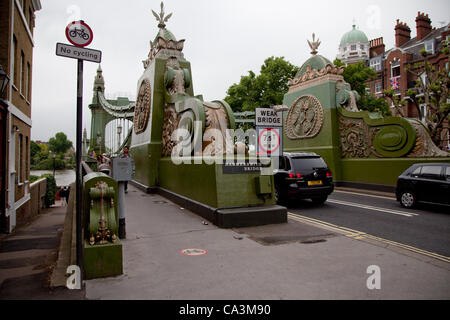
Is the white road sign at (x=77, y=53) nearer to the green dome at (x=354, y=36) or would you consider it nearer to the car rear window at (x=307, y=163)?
the car rear window at (x=307, y=163)

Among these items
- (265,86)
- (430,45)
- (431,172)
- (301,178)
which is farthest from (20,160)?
(430,45)

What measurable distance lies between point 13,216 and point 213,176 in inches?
268

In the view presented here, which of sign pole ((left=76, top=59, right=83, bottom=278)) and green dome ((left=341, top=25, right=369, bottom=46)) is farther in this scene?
green dome ((left=341, top=25, right=369, bottom=46))

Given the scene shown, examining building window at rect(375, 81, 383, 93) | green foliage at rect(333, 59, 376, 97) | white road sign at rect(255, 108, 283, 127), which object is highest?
building window at rect(375, 81, 383, 93)

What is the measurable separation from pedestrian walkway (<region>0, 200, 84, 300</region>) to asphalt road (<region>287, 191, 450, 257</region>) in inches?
246

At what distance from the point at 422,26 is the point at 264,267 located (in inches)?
1678

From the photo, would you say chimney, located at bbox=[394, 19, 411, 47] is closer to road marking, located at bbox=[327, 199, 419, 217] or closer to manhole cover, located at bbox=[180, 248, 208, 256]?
road marking, located at bbox=[327, 199, 419, 217]

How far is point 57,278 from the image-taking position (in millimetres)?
4285

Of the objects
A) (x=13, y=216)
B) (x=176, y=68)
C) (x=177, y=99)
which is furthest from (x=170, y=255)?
(x=176, y=68)

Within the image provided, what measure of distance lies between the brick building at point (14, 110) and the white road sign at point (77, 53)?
4.43 metres

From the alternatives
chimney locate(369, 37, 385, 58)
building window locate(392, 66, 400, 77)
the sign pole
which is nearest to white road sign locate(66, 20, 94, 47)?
the sign pole

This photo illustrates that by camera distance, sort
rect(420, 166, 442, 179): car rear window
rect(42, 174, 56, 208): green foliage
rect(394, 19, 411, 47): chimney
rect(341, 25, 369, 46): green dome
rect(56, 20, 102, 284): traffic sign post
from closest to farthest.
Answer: rect(56, 20, 102, 284): traffic sign post → rect(420, 166, 442, 179): car rear window → rect(42, 174, 56, 208): green foliage → rect(394, 19, 411, 47): chimney → rect(341, 25, 369, 46): green dome

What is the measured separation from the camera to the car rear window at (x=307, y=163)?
10.5m

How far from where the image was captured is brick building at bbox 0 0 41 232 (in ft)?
28.8
